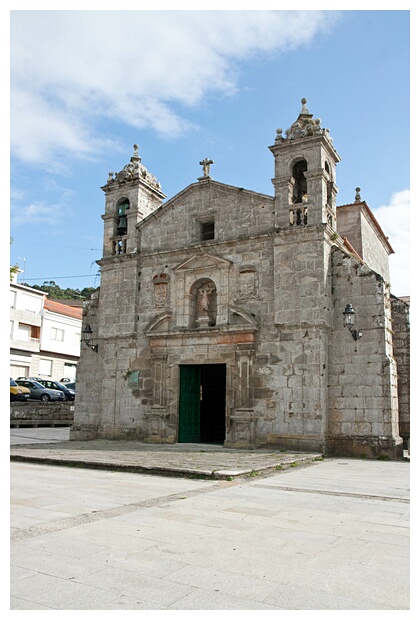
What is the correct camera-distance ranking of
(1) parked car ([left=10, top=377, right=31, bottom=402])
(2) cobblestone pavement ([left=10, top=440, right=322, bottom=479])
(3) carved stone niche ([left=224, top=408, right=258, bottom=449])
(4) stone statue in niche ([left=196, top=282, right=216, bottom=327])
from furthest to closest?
1. (1) parked car ([left=10, top=377, right=31, bottom=402])
2. (4) stone statue in niche ([left=196, top=282, right=216, bottom=327])
3. (3) carved stone niche ([left=224, top=408, right=258, bottom=449])
4. (2) cobblestone pavement ([left=10, top=440, right=322, bottom=479])

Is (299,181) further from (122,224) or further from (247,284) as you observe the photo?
(122,224)

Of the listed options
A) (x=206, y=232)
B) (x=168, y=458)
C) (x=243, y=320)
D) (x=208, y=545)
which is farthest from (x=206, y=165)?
(x=208, y=545)

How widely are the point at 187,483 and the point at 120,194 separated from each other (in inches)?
462

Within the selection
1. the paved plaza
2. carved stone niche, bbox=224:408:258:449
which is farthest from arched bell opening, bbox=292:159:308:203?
the paved plaza

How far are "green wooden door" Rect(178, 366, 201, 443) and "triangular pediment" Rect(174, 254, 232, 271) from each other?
9.61ft

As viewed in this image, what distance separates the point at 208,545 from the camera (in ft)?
15.7

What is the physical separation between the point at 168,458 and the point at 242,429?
121 inches

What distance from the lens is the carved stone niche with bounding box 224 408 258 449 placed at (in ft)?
44.7

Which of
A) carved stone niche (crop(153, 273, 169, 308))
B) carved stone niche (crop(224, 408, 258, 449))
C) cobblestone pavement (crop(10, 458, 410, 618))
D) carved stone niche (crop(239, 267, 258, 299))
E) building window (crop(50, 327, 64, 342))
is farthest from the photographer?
building window (crop(50, 327, 64, 342))

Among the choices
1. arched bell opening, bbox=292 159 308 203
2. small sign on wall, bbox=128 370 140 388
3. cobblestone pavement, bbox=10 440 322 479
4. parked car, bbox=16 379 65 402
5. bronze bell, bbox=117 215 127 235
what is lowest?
cobblestone pavement, bbox=10 440 322 479

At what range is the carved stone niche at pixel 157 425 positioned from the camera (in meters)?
15.0

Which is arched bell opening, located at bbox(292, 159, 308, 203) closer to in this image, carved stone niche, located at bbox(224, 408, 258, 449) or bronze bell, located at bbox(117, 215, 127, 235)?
bronze bell, located at bbox(117, 215, 127, 235)

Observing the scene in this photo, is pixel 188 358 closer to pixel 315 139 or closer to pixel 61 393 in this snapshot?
pixel 315 139

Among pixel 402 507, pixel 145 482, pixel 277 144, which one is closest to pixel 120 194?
pixel 277 144
